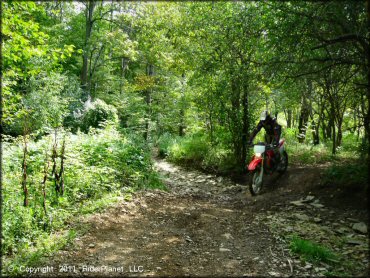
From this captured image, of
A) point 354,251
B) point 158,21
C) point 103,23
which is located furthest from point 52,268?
point 103,23

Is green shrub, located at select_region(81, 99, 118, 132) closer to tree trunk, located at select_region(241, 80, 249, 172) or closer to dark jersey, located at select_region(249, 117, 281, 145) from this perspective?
tree trunk, located at select_region(241, 80, 249, 172)

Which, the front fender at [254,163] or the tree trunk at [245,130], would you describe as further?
the tree trunk at [245,130]

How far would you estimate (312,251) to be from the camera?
3803 mm

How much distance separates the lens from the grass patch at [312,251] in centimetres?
371

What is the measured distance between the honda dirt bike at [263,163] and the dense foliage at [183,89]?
5.62 ft

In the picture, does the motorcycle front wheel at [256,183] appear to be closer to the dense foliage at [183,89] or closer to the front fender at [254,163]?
the front fender at [254,163]

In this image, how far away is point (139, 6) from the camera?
16781mm

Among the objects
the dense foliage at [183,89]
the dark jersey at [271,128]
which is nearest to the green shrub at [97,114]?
the dense foliage at [183,89]

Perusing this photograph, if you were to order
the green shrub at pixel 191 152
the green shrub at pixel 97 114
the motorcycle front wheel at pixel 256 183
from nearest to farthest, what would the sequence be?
the motorcycle front wheel at pixel 256 183
the green shrub at pixel 191 152
the green shrub at pixel 97 114

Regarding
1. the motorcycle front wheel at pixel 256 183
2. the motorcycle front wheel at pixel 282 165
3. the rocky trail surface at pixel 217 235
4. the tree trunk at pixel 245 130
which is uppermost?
the tree trunk at pixel 245 130

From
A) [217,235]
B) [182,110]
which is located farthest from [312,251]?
[182,110]

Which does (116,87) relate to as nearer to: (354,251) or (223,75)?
(223,75)

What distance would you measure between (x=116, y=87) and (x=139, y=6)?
10.6 meters

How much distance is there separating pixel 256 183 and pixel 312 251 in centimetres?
363
